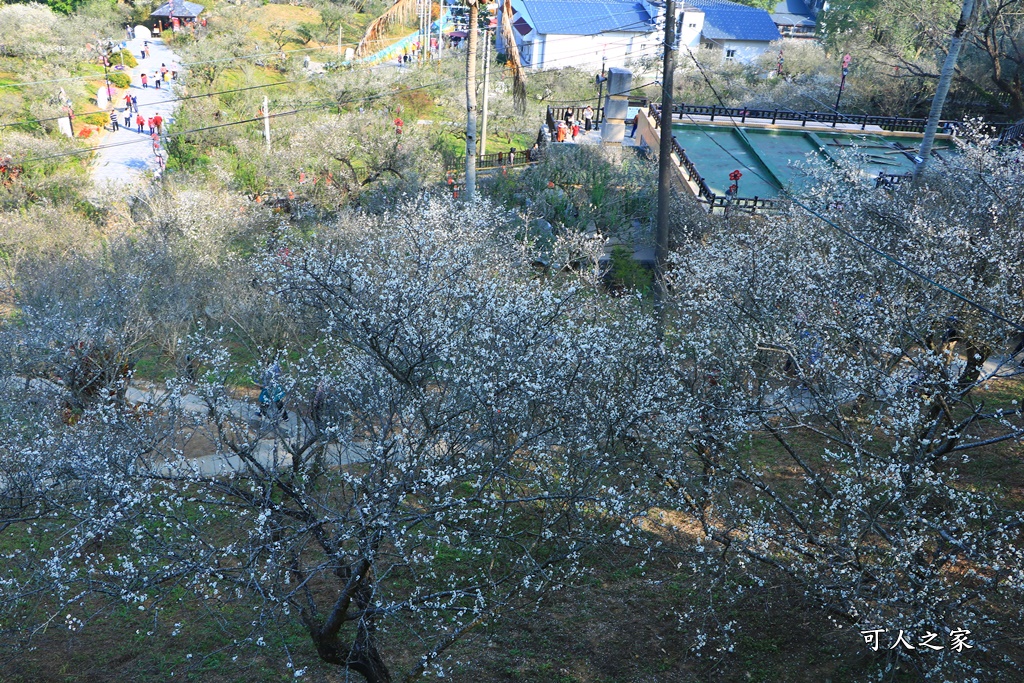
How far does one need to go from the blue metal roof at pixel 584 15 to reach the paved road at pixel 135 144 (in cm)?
2530

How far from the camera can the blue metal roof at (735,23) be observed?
52375 mm

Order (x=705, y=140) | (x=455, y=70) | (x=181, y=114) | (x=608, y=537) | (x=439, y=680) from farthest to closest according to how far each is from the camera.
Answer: (x=455, y=70) → (x=181, y=114) → (x=705, y=140) → (x=608, y=537) → (x=439, y=680)

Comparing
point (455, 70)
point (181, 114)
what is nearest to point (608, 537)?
point (181, 114)

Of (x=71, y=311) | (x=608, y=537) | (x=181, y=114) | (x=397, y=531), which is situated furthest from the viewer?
(x=181, y=114)

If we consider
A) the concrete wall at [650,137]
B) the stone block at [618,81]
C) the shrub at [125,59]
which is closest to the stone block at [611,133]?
the stone block at [618,81]

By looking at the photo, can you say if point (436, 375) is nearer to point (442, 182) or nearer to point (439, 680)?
point (439, 680)

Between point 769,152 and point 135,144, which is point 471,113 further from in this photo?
point 135,144

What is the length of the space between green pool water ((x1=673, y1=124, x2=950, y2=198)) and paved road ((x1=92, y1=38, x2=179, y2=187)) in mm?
20369

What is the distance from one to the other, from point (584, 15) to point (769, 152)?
31.1 meters

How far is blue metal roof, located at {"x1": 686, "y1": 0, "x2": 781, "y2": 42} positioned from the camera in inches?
2062

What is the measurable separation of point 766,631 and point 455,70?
41103 mm

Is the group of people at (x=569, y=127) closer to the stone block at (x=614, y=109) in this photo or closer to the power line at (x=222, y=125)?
the stone block at (x=614, y=109)

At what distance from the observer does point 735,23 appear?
53594 millimetres

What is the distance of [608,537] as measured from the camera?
9641mm
